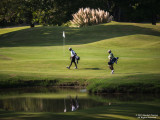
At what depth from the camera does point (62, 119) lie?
12.5 m

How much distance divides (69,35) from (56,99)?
1337 inches

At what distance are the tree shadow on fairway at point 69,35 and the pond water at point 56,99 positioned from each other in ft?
85.8

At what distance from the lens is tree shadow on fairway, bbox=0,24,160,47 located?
50.7m

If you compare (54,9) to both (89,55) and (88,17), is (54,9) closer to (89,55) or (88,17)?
(89,55)

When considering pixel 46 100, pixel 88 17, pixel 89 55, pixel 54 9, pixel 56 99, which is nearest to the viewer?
pixel 46 100

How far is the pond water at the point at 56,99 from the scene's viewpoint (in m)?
18.0

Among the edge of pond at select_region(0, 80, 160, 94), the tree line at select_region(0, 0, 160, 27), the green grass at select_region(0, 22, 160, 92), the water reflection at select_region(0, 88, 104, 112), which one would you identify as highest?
the tree line at select_region(0, 0, 160, 27)

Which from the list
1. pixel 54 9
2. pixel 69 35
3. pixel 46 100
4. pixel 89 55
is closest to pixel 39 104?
pixel 46 100

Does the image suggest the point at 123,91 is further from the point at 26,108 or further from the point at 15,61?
the point at 15,61

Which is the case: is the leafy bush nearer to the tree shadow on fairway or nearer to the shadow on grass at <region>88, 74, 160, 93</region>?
the tree shadow on fairway

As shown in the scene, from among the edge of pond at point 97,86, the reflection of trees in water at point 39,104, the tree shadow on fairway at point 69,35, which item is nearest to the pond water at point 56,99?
the reflection of trees in water at point 39,104

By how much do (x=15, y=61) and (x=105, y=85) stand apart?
557 inches

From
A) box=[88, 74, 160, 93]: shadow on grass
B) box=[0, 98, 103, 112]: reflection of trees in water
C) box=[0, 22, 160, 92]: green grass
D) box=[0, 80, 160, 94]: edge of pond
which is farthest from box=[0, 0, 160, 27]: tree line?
box=[0, 98, 103, 112]: reflection of trees in water

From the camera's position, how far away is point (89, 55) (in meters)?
38.0
